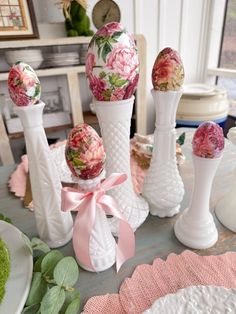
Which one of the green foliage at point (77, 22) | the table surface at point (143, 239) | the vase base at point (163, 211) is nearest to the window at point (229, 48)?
the green foliage at point (77, 22)

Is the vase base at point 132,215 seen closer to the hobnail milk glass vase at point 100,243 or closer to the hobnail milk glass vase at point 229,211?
the hobnail milk glass vase at point 100,243

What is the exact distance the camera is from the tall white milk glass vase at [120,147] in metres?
0.36

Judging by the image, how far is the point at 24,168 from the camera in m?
0.69

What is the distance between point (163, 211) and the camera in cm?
48

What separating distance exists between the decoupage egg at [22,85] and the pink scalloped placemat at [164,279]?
0.93 ft

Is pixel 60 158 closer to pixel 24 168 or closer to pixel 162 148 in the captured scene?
pixel 24 168

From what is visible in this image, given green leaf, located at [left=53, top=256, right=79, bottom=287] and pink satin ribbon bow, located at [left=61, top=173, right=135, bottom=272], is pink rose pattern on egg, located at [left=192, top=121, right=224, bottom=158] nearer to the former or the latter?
pink satin ribbon bow, located at [left=61, top=173, right=135, bottom=272]

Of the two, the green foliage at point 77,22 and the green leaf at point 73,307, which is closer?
the green leaf at point 73,307

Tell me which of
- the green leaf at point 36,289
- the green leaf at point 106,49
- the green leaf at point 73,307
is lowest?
the green leaf at point 73,307

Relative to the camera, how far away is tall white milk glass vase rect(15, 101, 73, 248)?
1.18 ft

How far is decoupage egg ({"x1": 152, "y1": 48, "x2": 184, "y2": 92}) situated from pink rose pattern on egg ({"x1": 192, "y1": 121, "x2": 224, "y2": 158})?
9 centimetres

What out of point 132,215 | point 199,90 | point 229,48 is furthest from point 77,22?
point 132,215

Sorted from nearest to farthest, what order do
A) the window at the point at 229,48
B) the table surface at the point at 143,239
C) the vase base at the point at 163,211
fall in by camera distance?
the table surface at the point at 143,239 < the vase base at the point at 163,211 < the window at the point at 229,48

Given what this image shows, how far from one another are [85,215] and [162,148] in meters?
0.19
